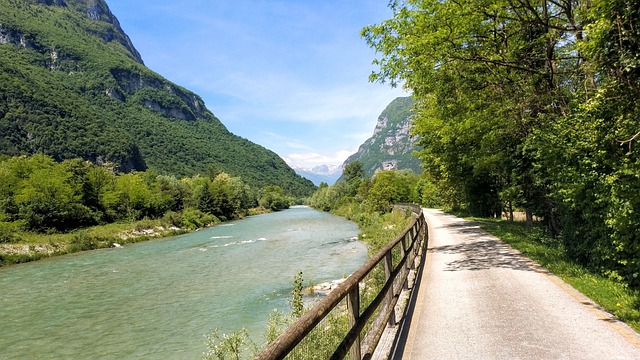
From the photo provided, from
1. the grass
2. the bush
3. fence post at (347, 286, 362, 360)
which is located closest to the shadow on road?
fence post at (347, 286, 362, 360)

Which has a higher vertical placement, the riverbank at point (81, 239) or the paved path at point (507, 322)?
the paved path at point (507, 322)

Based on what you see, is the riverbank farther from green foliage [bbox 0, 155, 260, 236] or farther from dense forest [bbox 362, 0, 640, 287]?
dense forest [bbox 362, 0, 640, 287]

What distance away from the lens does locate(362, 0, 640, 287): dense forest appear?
7031 millimetres

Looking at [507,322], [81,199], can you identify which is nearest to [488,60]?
[507,322]

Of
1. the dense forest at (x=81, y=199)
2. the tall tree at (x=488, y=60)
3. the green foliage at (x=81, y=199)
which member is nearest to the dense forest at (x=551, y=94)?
the tall tree at (x=488, y=60)

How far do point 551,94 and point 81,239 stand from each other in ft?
Answer: 150

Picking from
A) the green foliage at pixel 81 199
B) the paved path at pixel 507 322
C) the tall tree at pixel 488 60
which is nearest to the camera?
the paved path at pixel 507 322

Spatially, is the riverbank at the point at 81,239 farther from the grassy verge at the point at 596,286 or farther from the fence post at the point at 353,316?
the grassy verge at the point at 596,286

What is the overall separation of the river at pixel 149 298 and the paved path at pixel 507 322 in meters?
6.30

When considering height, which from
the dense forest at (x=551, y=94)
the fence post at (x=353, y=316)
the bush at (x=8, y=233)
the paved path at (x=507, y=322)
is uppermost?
the dense forest at (x=551, y=94)

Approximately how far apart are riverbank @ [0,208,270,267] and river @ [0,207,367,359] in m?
3.75

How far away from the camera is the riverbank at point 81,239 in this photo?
34.0 m

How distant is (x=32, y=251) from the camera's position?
116 ft

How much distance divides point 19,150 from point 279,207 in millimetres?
84800
